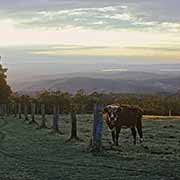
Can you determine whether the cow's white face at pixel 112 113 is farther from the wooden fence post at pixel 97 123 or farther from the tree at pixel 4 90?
the tree at pixel 4 90

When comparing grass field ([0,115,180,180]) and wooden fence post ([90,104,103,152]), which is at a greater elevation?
wooden fence post ([90,104,103,152])

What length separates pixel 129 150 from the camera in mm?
22938

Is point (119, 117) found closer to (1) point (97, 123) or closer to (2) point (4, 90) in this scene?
(1) point (97, 123)

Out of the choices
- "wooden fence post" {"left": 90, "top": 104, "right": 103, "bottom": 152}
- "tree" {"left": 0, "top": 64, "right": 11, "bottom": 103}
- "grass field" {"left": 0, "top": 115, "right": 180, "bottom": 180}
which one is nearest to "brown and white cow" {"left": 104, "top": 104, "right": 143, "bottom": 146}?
"grass field" {"left": 0, "top": 115, "right": 180, "bottom": 180}

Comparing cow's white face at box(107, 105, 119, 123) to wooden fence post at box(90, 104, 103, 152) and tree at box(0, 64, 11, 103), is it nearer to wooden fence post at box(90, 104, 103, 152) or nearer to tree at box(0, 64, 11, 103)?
wooden fence post at box(90, 104, 103, 152)

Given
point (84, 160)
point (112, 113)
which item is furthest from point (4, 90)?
A: point (84, 160)

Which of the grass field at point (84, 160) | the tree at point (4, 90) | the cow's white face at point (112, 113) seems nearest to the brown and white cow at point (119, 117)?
the cow's white face at point (112, 113)

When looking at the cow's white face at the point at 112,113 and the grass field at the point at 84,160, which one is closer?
the grass field at the point at 84,160

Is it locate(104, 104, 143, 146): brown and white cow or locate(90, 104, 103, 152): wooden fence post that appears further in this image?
locate(104, 104, 143, 146): brown and white cow

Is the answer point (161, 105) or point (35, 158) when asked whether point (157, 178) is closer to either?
point (35, 158)

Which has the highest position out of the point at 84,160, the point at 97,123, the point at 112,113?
the point at 112,113

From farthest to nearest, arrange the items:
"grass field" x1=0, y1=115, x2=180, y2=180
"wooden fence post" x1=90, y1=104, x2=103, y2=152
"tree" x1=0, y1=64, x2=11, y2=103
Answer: "tree" x1=0, y1=64, x2=11, y2=103 < "wooden fence post" x1=90, y1=104, x2=103, y2=152 < "grass field" x1=0, y1=115, x2=180, y2=180

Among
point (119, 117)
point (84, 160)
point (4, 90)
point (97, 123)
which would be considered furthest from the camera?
point (4, 90)

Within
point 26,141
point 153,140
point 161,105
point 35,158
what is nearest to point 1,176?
point 35,158
